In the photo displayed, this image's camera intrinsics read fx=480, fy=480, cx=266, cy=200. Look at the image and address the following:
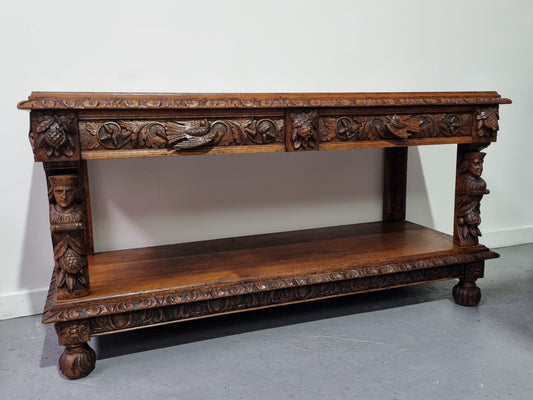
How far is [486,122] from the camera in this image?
75.4 inches

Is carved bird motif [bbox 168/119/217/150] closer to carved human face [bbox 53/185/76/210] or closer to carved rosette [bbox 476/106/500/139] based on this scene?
carved human face [bbox 53/185/76/210]

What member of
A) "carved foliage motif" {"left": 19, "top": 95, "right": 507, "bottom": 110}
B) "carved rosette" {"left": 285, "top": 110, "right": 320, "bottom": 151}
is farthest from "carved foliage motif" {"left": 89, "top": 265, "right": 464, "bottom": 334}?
"carved foliage motif" {"left": 19, "top": 95, "right": 507, "bottom": 110}

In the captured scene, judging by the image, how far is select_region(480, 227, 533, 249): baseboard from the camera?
9.63 ft

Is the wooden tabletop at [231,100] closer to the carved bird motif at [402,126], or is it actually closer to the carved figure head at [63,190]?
the carved bird motif at [402,126]

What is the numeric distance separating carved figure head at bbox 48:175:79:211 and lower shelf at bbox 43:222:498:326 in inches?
12.6

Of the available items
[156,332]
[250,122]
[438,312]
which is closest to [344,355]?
[438,312]

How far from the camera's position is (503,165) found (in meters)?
2.91

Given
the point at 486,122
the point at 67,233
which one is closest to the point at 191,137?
the point at 67,233

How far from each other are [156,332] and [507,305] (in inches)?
58.9

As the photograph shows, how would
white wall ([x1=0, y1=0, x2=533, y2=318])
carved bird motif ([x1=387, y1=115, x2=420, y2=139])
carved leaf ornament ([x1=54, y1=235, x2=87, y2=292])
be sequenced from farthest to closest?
white wall ([x1=0, y1=0, x2=533, y2=318])
carved bird motif ([x1=387, y1=115, x2=420, y2=139])
carved leaf ornament ([x1=54, y1=235, x2=87, y2=292])

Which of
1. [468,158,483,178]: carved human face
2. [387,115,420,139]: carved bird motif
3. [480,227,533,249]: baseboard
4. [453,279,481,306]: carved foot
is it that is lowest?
[480,227,533,249]: baseboard

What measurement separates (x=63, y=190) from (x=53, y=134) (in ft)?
0.59

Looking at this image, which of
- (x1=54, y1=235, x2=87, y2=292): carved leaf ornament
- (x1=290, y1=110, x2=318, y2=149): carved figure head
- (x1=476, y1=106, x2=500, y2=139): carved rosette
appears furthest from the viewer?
(x1=476, y1=106, x2=500, y2=139): carved rosette

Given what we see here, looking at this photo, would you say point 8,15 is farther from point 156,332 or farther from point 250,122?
point 156,332
